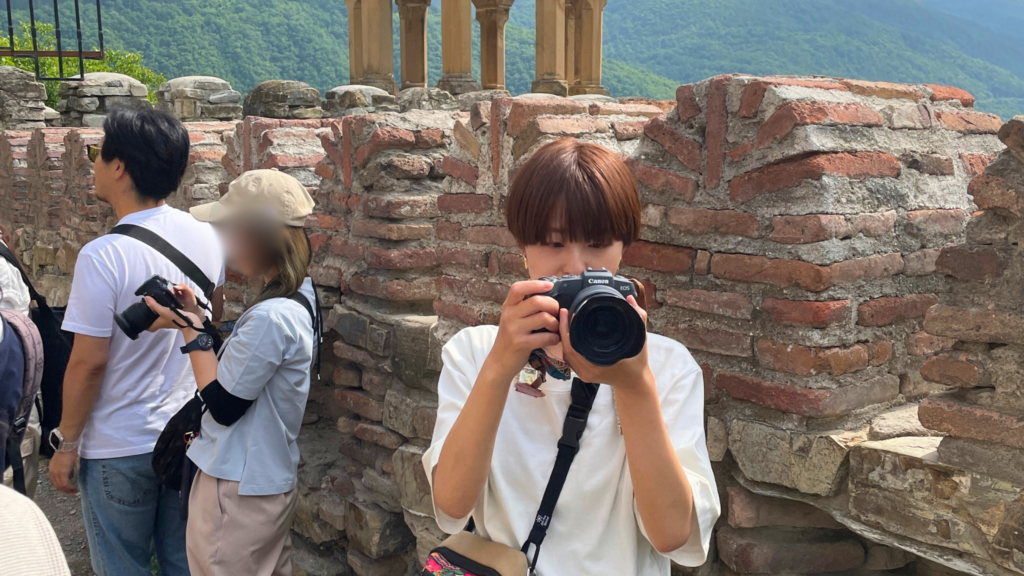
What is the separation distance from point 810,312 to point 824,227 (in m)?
0.20

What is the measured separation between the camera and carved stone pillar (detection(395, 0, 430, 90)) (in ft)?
75.8

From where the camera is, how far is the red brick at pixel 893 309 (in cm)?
199

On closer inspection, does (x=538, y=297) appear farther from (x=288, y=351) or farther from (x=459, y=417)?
(x=288, y=351)

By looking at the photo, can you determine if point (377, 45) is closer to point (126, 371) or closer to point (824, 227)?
point (126, 371)

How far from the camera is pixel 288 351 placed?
7.78ft

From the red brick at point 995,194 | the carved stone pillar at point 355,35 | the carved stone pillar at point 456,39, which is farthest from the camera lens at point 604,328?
the carved stone pillar at point 355,35

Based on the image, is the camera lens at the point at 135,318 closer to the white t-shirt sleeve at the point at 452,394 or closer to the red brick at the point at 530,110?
the red brick at the point at 530,110

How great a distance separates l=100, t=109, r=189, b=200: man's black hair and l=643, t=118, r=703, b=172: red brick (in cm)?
155

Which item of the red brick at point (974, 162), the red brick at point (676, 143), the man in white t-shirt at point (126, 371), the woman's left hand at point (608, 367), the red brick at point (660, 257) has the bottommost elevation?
the man in white t-shirt at point (126, 371)

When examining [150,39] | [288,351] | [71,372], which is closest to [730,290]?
[288,351]

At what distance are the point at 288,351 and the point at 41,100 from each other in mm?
13030

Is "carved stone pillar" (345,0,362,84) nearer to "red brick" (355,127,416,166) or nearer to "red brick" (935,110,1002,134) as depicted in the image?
"red brick" (355,127,416,166)

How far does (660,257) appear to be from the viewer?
2199mm

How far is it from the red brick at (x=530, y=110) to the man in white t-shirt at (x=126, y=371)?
3.66ft
